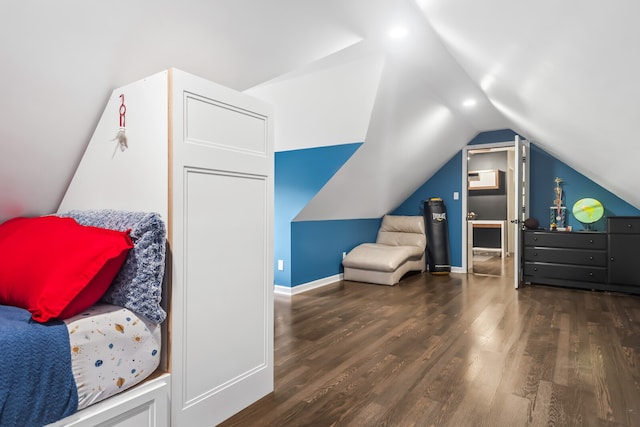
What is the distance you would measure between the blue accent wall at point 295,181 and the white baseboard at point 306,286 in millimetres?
68

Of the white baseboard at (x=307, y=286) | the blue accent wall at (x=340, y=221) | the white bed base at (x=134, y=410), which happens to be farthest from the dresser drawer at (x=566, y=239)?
the white bed base at (x=134, y=410)

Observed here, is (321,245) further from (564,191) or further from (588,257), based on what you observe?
(564,191)

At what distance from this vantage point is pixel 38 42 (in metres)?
1.36

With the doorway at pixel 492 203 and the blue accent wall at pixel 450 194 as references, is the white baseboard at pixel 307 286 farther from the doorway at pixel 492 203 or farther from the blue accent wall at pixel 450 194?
the doorway at pixel 492 203

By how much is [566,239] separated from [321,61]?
3739mm

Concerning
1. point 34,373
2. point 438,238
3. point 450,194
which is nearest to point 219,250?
point 34,373

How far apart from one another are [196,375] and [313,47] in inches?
75.5

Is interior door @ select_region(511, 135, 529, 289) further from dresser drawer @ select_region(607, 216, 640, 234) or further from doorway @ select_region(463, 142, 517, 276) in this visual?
doorway @ select_region(463, 142, 517, 276)

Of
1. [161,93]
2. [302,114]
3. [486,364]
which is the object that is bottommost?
[486,364]

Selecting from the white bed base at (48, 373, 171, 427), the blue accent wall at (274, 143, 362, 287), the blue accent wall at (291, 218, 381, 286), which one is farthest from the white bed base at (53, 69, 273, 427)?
the blue accent wall at (291, 218, 381, 286)

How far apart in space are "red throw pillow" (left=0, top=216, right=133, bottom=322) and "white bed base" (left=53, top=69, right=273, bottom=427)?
0.76 ft

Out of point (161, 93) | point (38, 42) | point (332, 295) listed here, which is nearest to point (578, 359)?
point (332, 295)

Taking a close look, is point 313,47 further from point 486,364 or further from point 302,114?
point 486,364

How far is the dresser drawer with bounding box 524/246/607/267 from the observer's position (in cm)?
438
